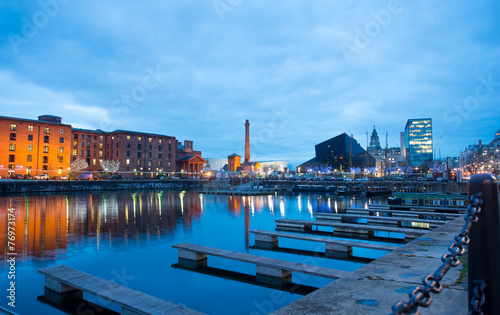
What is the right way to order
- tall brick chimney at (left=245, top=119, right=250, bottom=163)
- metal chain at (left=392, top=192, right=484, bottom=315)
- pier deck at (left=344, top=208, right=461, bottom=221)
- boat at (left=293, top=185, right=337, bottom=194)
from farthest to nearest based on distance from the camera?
tall brick chimney at (left=245, top=119, right=250, bottom=163), boat at (left=293, top=185, right=337, bottom=194), pier deck at (left=344, top=208, right=461, bottom=221), metal chain at (left=392, top=192, right=484, bottom=315)

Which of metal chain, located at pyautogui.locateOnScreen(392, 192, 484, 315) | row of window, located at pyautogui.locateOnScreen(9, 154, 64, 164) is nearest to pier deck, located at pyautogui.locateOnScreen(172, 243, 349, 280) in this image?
metal chain, located at pyautogui.locateOnScreen(392, 192, 484, 315)

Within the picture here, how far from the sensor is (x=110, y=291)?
368 inches

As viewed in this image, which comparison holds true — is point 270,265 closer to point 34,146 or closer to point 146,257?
point 146,257

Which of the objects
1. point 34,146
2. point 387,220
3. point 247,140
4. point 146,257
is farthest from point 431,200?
point 247,140

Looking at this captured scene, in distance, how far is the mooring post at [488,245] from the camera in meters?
3.68

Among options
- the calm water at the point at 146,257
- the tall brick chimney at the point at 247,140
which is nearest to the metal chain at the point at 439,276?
the calm water at the point at 146,257

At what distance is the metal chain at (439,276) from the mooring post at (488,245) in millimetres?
93

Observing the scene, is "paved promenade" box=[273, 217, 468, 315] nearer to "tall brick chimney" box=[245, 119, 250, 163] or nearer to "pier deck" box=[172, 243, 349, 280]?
"pier deck" box=[172, 243, 349, 280]

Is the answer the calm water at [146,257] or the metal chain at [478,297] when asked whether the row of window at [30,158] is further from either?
the metal chain at [478,297]

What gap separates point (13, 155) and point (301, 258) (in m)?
84.8

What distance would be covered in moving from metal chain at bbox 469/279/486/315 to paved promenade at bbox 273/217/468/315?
1850 mm

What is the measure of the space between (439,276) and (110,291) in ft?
30.0

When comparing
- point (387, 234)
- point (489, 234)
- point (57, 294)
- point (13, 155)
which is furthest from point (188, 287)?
point (13, 155)

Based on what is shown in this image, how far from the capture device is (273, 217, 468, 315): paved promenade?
5.46 m
